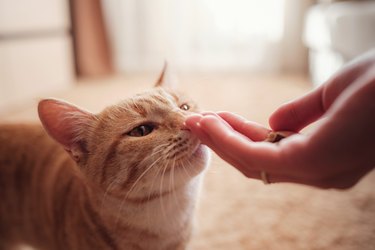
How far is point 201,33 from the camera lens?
3.83m

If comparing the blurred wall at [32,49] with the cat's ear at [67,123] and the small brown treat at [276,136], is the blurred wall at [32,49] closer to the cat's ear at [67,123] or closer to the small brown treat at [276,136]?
the cat's ear at [67,123]

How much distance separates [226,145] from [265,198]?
808 mm

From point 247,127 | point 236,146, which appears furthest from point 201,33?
point 236,146

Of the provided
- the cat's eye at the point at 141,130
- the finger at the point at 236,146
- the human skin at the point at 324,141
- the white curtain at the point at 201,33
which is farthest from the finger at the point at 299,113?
the white curtain at the point at 201,33

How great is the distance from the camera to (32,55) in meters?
2.87

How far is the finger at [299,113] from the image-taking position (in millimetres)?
643

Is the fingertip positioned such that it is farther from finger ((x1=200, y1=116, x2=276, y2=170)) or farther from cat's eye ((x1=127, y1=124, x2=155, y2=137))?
cat's eye ((x1=127, y1=124, x2=155, y2=137))

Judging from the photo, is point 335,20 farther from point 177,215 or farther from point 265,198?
point 177,215

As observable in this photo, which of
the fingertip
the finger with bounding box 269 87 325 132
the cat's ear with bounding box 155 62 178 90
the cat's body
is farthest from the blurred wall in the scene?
the finger with bounding box 269 87 325 132

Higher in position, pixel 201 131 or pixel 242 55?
pixel 201 131

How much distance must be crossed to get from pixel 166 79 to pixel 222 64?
9.48ft

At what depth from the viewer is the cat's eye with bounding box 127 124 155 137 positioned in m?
0.84

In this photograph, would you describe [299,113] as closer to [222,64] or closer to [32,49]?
[32,49]

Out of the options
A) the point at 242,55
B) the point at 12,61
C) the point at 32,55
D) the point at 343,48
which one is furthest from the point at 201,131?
the point at 242,55
